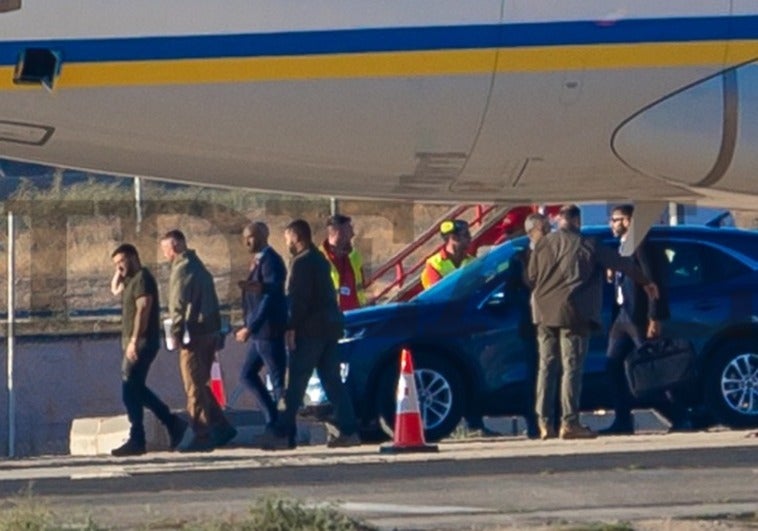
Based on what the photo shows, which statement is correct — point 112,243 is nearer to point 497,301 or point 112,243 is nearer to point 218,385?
point 218,385

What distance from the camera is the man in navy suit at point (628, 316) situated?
1536 centimetres

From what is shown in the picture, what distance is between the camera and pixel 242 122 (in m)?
8.68

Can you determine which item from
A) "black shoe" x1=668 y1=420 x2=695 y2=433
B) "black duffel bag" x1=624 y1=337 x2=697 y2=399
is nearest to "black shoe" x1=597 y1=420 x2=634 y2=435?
"black shoe" x1=668 y1=420 x2=695 y2=433

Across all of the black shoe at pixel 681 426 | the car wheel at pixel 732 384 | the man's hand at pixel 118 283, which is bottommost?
the black shoe at pixel 681 426

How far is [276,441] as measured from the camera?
1514 centimetres

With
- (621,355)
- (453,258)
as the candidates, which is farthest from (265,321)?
(621,355)

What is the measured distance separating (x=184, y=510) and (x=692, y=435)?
596 centimetres

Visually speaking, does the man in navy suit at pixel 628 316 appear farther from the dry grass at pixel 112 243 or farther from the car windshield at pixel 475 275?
the dry grass at pixel 112 243

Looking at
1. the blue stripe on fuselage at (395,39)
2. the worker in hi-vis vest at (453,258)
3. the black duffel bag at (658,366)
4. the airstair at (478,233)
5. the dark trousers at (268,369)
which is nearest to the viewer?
the blue stripe on fuselage at (395,39)

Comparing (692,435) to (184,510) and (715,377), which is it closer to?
(715,377)

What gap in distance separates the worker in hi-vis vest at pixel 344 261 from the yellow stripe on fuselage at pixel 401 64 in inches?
313

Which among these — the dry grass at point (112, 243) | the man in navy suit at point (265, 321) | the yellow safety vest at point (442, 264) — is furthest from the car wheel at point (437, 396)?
the dry grass at point (112, 243)

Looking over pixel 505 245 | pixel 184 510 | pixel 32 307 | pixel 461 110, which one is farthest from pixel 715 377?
pixel 32 307

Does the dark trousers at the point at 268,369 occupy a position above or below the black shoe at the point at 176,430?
above
